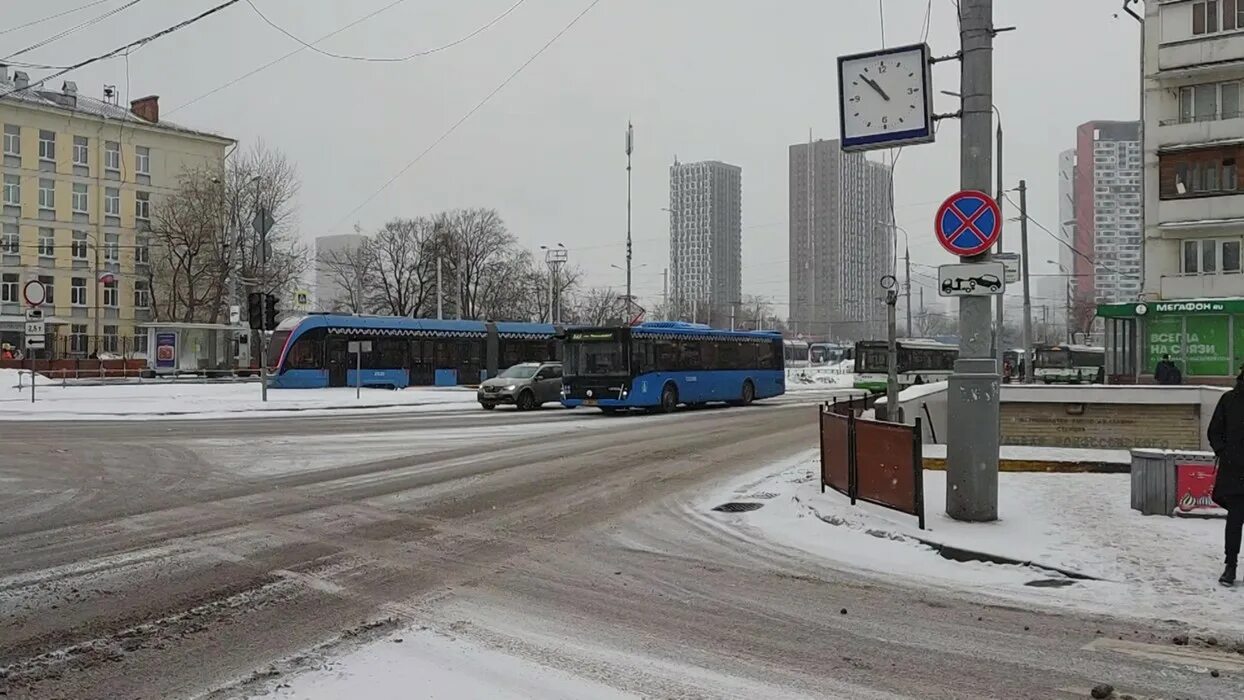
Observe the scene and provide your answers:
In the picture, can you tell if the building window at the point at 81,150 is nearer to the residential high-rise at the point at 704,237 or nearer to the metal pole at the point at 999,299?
the residential high-rise at the point at 704,237

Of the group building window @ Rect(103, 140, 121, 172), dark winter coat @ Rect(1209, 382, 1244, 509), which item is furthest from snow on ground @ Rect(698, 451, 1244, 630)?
building window @ Rect(103, 140, 121, 172)

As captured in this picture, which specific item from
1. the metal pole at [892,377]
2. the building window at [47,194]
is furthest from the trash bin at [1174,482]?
the building window at [47,194]

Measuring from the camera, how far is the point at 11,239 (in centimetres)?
6812

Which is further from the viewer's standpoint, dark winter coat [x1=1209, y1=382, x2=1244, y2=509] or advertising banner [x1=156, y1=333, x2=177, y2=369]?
advertising banner [x1=156, y1=333, x2=177, y2=369]

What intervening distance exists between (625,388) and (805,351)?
6450cm

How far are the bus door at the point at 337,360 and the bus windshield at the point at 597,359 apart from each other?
47.5ft

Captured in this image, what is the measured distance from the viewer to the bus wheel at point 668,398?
1180 inches

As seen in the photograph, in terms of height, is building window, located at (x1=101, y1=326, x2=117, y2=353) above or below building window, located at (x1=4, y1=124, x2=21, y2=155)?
below

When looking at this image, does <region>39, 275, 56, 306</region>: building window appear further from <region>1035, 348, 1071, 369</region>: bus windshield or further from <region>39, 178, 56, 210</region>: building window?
<region>1035, 348, 1071, 369</region>: bus windshield

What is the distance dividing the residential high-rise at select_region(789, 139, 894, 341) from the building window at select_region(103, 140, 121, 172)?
51021 millimetres

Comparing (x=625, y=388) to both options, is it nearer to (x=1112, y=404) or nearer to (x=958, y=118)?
(x=1112, y=404)

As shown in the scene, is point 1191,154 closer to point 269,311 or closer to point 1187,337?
point 1187,337

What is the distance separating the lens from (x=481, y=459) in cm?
1616

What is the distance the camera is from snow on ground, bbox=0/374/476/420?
28984 millimetres
